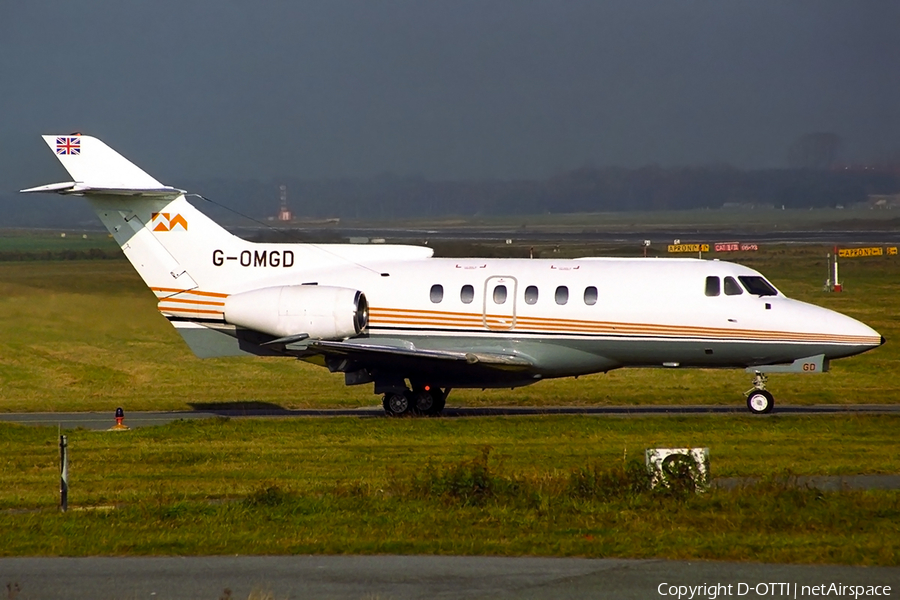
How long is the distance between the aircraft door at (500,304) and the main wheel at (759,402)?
5.06m

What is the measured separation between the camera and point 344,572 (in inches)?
437

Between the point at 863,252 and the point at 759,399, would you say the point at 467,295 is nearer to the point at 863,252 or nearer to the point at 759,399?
the point at 759,399

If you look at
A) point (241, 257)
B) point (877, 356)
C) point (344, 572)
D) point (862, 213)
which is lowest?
point (344, 572)

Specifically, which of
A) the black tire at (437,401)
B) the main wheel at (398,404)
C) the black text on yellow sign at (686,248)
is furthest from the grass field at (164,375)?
the black text on yellow sign at (686,248)

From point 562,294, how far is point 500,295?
4.17 feet

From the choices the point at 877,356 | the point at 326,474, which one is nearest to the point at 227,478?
the point at 326,474

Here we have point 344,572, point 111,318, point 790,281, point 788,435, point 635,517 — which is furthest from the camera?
point 790,281

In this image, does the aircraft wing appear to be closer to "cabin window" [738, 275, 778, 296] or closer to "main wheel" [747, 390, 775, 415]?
"main wheel" [747, 390, 775, 415]

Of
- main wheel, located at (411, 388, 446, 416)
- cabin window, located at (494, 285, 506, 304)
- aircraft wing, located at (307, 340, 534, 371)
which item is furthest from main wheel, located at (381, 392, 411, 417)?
cabin window, located at (494, 285, 506, 304)

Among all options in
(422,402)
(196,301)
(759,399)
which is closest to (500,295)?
(422,402)

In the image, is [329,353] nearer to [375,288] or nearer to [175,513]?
[375,288]

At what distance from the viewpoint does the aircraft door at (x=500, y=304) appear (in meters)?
24.7

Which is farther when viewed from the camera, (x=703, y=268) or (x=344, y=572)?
(x=703, y=268)

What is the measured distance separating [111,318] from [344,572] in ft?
82.6
